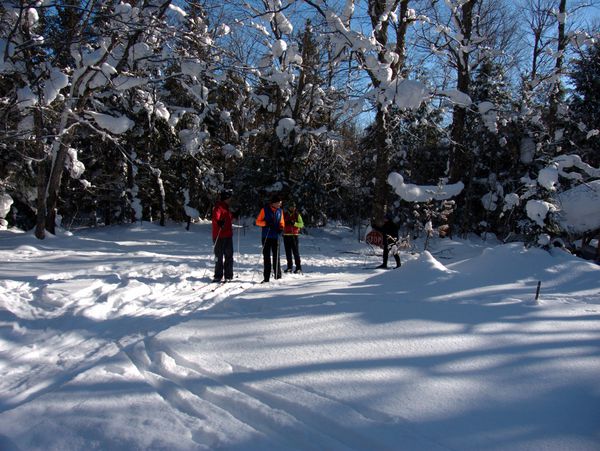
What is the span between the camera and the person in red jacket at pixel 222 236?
7.36m

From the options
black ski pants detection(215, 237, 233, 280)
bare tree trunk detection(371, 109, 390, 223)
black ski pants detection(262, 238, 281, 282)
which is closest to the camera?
black ski pants detection(215, 237, 233, 280)

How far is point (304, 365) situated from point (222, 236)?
455cm

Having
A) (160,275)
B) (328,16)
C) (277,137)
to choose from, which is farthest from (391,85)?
(277,137)

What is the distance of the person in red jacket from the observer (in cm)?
736

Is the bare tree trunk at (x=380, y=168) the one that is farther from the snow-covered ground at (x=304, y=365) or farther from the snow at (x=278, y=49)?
the snow at (x=278, y=49)

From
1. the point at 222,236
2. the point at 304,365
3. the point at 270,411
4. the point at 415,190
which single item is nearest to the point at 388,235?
the point at 415,190

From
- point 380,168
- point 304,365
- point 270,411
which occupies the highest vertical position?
point 380,168

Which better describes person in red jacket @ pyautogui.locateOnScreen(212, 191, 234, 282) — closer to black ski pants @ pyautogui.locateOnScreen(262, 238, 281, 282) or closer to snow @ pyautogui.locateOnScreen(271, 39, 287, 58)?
black ski pants @ pyautogui.locateOnScreen(262, 238, 281, 282)

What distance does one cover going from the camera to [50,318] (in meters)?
4.69

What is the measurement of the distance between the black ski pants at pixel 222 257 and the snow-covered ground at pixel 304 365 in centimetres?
90

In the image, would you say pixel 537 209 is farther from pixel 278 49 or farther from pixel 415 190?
pixel 278 49

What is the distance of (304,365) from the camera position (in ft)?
10.7

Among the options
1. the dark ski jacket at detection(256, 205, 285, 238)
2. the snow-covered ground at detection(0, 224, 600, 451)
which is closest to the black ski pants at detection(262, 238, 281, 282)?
the dark ski jacket at detection(256, 205, 285, 238)

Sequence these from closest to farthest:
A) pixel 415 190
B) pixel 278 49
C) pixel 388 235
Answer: pixel 278 49 → pixel 388 235 → pixel 415 190
